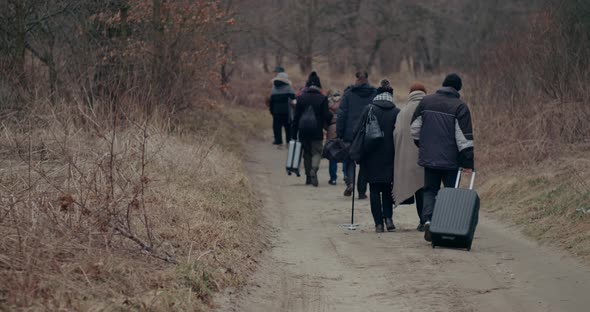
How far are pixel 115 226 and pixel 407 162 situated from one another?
4510mm

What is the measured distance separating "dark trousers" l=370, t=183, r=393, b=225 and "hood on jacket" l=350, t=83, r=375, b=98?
2.99 metres

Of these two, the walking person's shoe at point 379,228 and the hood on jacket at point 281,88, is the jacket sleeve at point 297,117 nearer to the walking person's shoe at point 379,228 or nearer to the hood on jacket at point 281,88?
the walking person's shoe at point 379,228

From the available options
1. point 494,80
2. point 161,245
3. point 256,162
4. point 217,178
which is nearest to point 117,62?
point 256,162

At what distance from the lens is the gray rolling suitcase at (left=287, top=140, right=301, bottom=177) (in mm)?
17734

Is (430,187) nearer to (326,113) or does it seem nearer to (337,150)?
(337,150)

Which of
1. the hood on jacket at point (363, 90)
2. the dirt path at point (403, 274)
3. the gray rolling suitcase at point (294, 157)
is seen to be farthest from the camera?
the gray rolling suitcase at point (294, 157)

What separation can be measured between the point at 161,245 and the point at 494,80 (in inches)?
513

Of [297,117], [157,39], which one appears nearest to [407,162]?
[297,117]

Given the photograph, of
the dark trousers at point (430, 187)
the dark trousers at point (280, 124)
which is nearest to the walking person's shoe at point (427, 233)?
the dark trousers at point (430, 187)

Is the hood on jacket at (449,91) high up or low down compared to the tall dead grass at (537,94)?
up

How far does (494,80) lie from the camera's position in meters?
20.6

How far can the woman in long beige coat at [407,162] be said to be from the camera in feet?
38.9

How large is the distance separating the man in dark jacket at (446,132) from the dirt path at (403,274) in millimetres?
824

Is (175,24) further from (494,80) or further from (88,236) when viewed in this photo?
(88,236)
